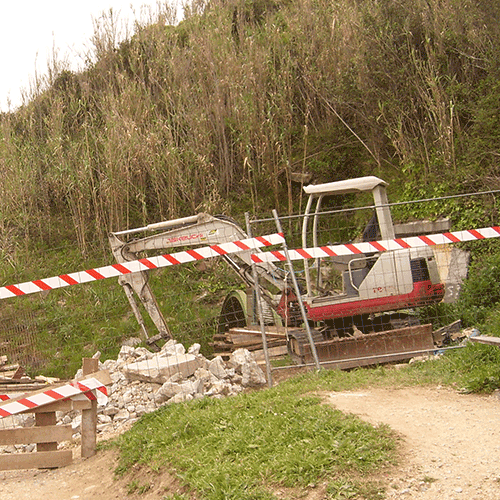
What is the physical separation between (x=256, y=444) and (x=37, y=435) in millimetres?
2569

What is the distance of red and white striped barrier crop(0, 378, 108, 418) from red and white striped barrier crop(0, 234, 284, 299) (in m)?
1.64

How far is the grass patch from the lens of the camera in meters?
4.20

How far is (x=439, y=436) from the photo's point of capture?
466 cm

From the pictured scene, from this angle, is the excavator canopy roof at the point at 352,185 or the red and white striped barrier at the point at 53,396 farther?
the excavator canopy roof at the point at 352,185

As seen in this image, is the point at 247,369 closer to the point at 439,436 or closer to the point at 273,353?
the point at 273,353

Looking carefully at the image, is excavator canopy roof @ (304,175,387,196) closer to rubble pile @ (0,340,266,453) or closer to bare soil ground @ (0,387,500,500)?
rubble pile @ (0,340,266,453)

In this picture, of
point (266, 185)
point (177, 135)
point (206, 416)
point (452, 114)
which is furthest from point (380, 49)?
point (206, 416)

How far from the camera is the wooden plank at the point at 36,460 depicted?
19.8 feet

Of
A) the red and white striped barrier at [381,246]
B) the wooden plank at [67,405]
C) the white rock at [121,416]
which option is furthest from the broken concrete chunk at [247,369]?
the wooden plank at [67,405]

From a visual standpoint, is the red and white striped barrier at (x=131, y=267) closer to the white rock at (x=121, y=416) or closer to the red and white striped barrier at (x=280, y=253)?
the red and white striped barrier at (x=280, y=253)

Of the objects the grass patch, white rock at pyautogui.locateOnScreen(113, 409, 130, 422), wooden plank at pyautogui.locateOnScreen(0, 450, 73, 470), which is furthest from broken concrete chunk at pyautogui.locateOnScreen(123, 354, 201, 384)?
wooden plank at pyautogui.locateOnScreen(0, 450, 73, 470)

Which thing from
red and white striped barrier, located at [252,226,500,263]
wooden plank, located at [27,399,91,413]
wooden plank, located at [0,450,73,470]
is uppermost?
red and white striped barrier, located at [252,226,500,263]

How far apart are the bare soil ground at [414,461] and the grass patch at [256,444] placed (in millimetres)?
168

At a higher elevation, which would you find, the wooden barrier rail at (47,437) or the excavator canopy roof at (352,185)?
the excavator canopy roof at (352,185)
